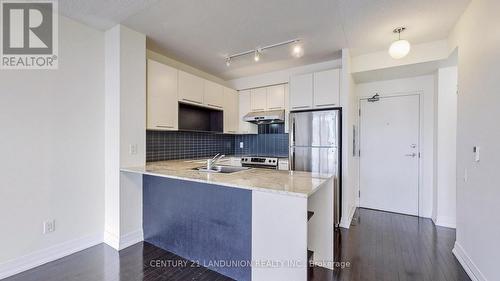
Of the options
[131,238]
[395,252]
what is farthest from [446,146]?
[131,238]

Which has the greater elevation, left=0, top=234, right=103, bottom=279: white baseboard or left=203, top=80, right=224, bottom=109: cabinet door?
left=203, top=80, right=224, bottom=109: cabinet door

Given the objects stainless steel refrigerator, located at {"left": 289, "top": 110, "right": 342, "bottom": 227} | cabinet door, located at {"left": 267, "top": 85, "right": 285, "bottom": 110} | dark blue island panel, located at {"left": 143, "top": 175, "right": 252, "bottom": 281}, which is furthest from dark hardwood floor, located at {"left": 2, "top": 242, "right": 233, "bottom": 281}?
cabinet door, located at {"left": 267, "top": 85, "right": 285, "bottom": 110}

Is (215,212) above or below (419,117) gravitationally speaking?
below

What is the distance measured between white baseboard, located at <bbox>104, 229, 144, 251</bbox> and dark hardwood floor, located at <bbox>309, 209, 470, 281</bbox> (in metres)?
2.03

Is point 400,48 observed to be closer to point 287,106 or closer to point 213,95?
point 287,106

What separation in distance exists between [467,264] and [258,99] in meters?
3.45

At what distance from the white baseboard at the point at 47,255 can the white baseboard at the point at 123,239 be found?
129 mm

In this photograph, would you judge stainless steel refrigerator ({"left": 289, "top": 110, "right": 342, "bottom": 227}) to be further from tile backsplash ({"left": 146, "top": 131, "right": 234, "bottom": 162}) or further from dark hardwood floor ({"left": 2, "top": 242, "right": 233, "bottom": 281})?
dark hardwood floor ({"left": 2, "top": 242, "right": 233, "bottom": 281})

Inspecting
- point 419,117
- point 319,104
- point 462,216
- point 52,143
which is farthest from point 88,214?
point 419,117

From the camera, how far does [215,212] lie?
2049 millimetres

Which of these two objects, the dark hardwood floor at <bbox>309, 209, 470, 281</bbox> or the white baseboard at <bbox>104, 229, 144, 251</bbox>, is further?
the white baseboard at <bbox>104, 229, 144, 251</bbox>

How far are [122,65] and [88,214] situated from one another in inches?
68.6

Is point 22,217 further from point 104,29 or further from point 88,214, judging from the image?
point 104,29

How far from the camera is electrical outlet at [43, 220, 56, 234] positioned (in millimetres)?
2152
